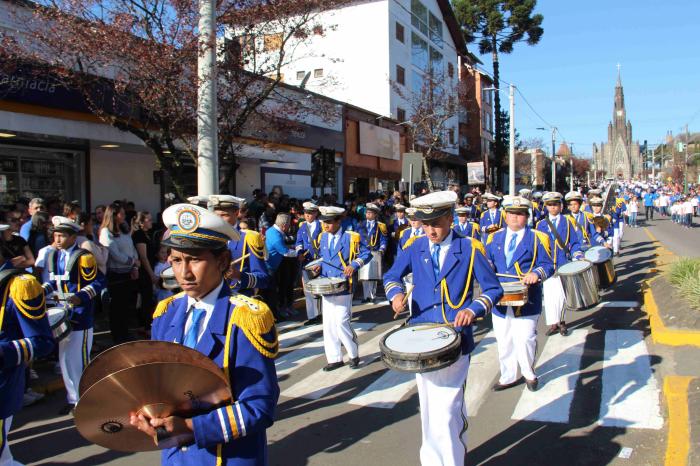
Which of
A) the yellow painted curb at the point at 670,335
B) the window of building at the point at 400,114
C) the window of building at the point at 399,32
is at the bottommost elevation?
the yellow painted curb at the point at 670,335

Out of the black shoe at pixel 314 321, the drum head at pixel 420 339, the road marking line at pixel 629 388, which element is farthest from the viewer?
the black shoe at pixel 314 321

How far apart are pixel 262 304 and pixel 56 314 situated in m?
3.71

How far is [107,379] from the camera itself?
2.04 meters

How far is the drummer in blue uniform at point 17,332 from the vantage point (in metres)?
3.59

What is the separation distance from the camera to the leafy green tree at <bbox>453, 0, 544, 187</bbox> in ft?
150

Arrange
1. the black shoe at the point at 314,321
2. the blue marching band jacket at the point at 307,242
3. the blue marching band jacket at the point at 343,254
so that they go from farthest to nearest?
the black shoe at the point at 314,321
the blue marching band jacket at the point at 307,242
the blue marching band jacket at the point at 343,254

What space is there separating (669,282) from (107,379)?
10752 mm

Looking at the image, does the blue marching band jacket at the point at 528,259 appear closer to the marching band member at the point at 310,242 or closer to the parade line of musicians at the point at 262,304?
the parade line of musicians at the point at 262,304

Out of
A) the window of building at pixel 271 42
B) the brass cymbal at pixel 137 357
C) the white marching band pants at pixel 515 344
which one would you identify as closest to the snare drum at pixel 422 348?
the brass cymbal at pixel 137 357

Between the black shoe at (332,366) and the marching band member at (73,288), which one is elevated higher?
the marching band member at (73,288)

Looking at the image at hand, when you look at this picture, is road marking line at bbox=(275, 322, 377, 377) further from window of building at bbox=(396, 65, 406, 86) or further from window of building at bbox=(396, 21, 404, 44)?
window of building at bbox=(396, 21, 404, 44)

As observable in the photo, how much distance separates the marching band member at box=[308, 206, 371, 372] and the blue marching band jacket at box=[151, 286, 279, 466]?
5.08 metres

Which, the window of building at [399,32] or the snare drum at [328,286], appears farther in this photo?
the window of building at [399,32]

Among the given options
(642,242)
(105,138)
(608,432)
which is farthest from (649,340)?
(642,242)
